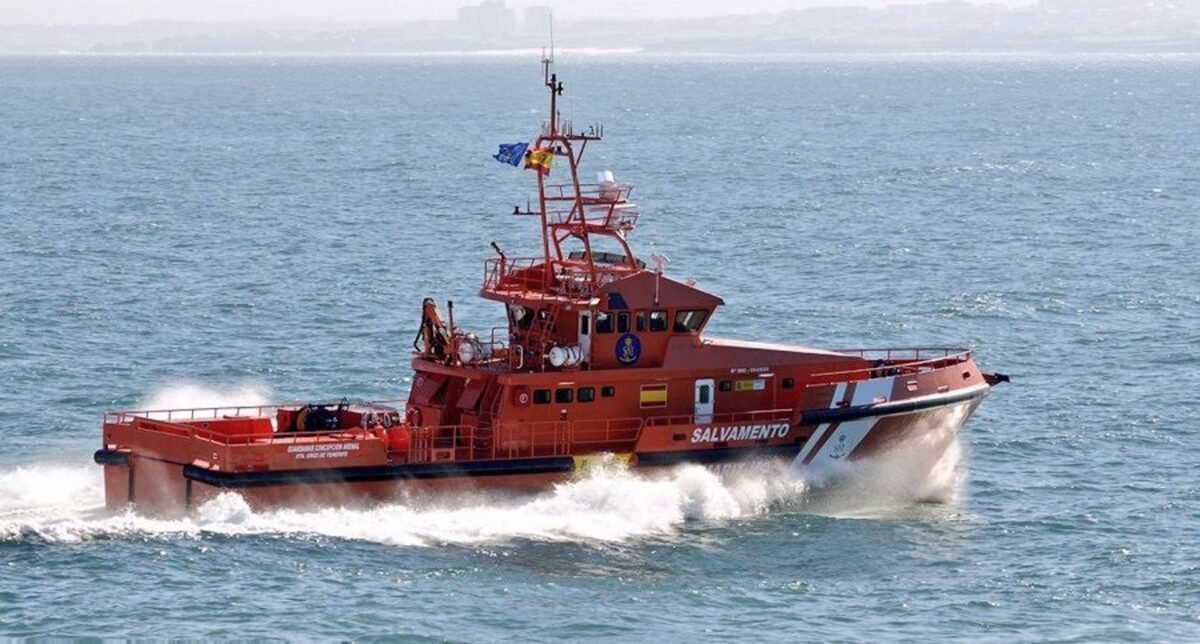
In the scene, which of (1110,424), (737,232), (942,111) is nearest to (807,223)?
(737,232)

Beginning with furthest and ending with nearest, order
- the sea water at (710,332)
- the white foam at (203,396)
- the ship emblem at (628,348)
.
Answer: the white foam at (203,396) < the ship emblem at (628,348) < the sea water at (710,332)

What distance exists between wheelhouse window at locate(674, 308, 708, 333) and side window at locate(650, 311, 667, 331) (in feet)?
0.84

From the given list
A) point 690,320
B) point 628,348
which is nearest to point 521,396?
point 628,348

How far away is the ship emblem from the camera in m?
39.4

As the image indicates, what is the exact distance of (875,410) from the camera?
39.9 meters

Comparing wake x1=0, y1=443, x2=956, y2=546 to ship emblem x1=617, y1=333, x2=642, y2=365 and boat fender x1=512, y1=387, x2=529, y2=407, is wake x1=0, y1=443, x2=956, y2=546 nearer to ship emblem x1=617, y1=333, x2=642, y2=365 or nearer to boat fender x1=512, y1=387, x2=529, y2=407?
boat fender x1=512, y1=387, x2=529, y2=407

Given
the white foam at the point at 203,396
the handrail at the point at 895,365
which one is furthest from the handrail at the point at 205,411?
the handrail at the point at 895,365

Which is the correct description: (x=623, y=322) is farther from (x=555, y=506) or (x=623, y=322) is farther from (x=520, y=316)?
(x=555, y=506)

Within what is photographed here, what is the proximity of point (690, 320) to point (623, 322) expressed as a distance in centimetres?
133

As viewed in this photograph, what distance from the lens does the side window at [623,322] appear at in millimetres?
39281

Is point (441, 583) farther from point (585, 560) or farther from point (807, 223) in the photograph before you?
point (807, 223)

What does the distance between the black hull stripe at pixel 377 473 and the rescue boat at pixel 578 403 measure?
3 centimetres

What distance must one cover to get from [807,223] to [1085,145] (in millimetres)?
56350

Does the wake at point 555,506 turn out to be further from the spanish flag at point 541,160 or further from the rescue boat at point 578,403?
the spanish flag at point 541,160
